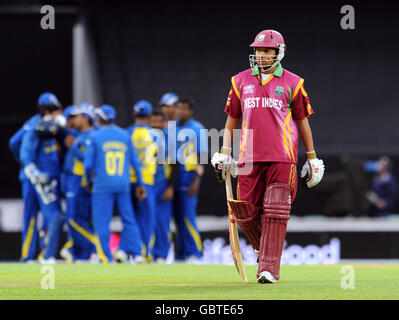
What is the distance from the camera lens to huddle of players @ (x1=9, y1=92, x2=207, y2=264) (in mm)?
10984

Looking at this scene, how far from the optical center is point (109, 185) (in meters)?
11.0

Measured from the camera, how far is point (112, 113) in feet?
36.1

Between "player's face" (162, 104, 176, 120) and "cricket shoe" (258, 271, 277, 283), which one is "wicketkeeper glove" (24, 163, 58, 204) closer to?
"player's face" (162, 104, 176, 120)

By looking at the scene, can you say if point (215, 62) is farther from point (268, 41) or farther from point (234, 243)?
point (234, 243)

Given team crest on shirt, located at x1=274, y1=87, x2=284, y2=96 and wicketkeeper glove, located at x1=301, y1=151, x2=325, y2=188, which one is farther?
wicketkeeper glove, located at x1=301, y1=151, x2=325, y2=188

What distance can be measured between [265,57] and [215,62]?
46.4 feet

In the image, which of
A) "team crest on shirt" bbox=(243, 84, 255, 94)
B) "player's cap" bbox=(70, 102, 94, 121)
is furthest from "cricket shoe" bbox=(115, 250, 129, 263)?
"team crest on shirt" bbox=(243, 84, 255, 94)

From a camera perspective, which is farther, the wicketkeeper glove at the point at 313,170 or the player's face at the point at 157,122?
the player's face at the point at 157,122

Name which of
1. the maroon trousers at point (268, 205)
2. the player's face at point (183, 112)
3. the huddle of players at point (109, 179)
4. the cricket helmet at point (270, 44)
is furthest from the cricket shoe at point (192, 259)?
the cricket helmet at point (270, 44)

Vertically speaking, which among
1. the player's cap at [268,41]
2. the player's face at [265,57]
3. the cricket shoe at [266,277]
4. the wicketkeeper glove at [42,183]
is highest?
the player's cap at [268,41]

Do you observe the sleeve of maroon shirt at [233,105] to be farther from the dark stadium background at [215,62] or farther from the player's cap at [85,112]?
the dark stadium background at [215,62]

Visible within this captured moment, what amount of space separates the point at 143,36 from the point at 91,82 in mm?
1836

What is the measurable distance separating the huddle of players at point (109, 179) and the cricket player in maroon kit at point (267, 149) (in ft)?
14.0

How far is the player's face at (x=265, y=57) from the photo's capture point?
22.2 feet
